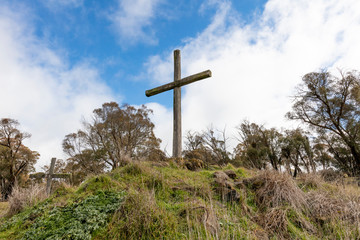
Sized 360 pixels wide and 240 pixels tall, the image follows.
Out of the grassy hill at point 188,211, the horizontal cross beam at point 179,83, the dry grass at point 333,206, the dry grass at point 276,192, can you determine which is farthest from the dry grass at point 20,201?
the dry grass at point 333,206

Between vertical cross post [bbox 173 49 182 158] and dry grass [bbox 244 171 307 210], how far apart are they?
2.96m

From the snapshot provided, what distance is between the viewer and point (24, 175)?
2814 cm

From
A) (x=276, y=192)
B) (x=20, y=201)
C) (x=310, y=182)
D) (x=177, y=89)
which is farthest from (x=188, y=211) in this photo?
(x=177, y=89)

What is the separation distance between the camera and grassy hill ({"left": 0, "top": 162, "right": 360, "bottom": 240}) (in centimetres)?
267

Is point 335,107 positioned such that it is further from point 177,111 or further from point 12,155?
point 12,155

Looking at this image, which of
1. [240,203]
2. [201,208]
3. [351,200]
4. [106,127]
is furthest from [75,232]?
[106,127]

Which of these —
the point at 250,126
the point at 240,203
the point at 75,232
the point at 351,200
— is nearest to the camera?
the point at 75,232

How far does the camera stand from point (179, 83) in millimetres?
7391

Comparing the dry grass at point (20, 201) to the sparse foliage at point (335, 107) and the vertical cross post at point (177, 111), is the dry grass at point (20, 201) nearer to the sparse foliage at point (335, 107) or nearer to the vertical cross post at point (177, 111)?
the vertical cross post at point (177, 111)

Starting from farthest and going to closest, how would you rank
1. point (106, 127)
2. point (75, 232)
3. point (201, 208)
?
1. point (106, 127)
2. point (201, 208)
3. point (75, 232)

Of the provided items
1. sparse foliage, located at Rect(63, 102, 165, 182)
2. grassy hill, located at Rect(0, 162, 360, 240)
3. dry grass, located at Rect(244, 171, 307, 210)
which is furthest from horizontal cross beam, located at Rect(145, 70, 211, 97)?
sparse foliage, located at Rect(63, 102, 165, 182)

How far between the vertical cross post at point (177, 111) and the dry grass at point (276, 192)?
2.96 metres

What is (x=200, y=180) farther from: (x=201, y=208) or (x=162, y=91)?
(x=162, y=91)

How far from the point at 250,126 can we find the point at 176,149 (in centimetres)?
2254
